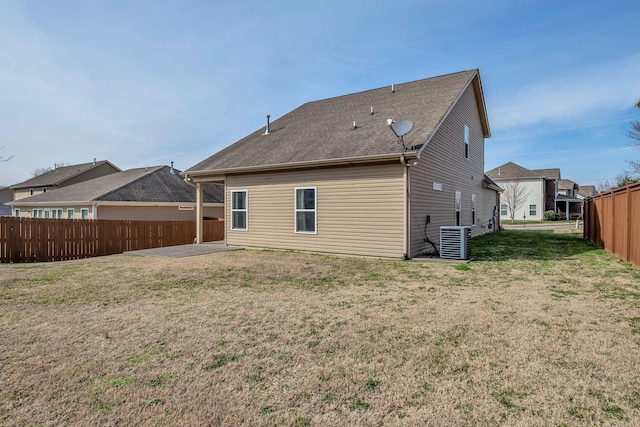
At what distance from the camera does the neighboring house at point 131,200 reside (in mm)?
19781

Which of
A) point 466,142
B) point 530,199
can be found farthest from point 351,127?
point 530,199

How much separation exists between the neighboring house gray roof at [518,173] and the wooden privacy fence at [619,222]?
2816 cm

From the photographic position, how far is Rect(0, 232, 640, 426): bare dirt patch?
2531 millimetres

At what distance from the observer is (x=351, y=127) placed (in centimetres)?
1252

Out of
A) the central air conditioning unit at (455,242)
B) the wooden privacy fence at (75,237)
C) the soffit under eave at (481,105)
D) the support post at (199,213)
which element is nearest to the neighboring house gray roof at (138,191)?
the wooden privacy fence at (75,237)

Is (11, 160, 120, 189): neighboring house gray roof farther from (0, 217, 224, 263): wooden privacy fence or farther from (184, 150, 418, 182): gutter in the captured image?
(184, 150, 418, 182): gutter

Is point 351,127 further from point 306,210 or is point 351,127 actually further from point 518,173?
point 518,173

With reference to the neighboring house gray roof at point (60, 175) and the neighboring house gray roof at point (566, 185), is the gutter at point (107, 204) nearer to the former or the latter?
the neighboring house gray roof at point (60, 175)

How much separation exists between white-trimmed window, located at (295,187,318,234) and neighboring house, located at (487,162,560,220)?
34.3 meters

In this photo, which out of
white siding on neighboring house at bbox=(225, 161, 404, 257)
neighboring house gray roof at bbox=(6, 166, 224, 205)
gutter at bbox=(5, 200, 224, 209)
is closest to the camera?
white siding on neighboring house at bbox=(225, 161, 404, 257)

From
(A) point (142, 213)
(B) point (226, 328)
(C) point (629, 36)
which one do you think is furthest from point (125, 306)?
(A) point (142, 213)

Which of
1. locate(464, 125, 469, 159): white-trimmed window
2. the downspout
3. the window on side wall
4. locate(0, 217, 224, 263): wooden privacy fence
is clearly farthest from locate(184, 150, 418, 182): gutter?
locate(464, 125, 469, 159): white-trimmed window

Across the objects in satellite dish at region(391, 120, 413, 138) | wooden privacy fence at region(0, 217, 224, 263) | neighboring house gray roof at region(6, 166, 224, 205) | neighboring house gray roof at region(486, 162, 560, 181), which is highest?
neighboring house gray roof at region(486, 162, 560, 181)

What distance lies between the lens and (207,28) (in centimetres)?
1063
